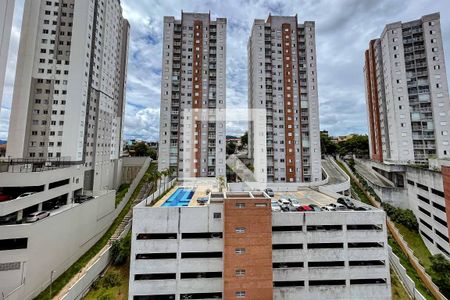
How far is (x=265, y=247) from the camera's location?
74.1 ft

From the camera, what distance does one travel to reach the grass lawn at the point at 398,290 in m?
25.2

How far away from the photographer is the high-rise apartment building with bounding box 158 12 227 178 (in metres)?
52.3

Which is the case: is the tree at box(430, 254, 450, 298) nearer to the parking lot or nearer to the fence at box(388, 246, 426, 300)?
the fence at box(388, 246, 426, 300)

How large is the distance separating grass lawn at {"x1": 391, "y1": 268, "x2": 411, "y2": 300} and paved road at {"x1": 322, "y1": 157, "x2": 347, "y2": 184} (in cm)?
2350

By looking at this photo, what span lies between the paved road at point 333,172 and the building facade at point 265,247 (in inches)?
1009

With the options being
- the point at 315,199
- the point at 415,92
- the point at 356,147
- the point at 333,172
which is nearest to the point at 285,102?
the point at 333,172

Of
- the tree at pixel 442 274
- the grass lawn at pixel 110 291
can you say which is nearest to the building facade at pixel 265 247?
the grass lawn at pixel 110 291

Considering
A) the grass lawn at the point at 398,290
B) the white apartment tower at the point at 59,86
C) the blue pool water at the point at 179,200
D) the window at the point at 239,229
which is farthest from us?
the white apartment tower at the point at 59,86

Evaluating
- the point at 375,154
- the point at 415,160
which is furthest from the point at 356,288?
the point at 375,154

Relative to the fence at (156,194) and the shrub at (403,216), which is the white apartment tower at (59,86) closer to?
the fence at (156,194)

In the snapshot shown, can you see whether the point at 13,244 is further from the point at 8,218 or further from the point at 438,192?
the point at 438,192

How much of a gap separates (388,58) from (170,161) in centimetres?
5785

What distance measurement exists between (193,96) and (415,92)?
51006mm

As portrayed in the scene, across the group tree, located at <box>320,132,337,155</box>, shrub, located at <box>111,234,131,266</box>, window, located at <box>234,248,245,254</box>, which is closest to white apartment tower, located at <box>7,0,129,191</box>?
shrub, located at <box>111,234,131,266</box>
